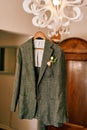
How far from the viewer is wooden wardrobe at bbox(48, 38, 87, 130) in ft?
9.23

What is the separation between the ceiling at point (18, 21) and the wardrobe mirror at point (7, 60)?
958 mm

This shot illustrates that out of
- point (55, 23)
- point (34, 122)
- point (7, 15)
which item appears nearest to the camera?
point (55, 23)

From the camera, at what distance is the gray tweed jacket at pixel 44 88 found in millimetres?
1990

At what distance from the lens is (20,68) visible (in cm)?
212

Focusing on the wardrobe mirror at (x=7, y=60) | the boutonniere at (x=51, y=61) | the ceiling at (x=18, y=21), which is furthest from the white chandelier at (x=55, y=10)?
the wardrobe mirror at (x=7, y=60)

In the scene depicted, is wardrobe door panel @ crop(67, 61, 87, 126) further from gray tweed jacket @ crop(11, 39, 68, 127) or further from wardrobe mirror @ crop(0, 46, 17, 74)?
wardrobe mirror @ crop(0, 46, 17, 74)

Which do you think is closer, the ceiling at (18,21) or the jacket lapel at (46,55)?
the jacket lapel at (46,55)

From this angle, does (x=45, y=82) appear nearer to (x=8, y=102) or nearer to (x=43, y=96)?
(x=43, y=96)

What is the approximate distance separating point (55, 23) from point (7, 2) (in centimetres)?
105

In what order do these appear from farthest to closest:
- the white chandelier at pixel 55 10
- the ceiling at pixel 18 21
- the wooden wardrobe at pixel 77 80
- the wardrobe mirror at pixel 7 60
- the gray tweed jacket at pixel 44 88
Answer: the wardrobe mirror at pixel 7 60
the ceiling at pixel 18 21
the wooden wardrobe at pixel 77 80
the white chandelier at pixel 55 10
the gray tweed jacket at pixel 44 88

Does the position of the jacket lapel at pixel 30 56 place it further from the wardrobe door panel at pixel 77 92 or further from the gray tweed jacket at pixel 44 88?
the wardrobe door panel at pixel 77 92

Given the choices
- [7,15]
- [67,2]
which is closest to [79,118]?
[67,2]

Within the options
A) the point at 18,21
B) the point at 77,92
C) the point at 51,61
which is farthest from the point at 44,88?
the point at 18,21

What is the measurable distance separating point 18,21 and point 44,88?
1673 mm
